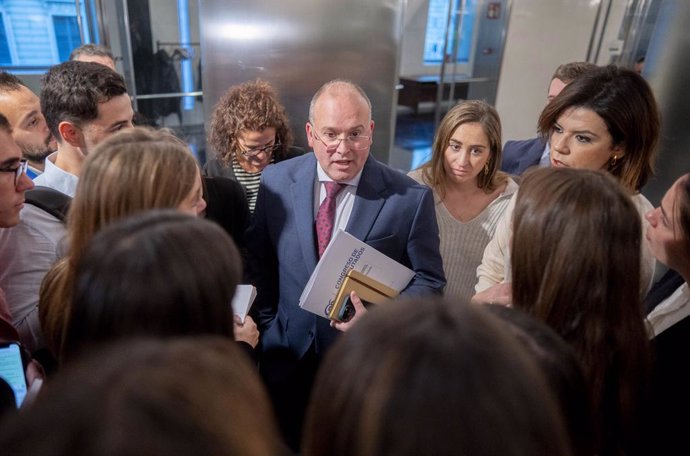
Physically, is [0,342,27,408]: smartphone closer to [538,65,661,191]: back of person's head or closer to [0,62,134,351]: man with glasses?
[0,62,134,351]: man with glasses

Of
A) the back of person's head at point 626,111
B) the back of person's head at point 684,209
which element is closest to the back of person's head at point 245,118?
the back of person's head at point 626,111

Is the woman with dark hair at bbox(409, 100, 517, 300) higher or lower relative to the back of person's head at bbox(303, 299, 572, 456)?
lower

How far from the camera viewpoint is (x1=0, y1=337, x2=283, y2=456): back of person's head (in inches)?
16.1

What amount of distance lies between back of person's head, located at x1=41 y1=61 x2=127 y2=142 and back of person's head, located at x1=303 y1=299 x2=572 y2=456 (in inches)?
74.2

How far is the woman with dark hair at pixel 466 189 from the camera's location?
2385 millimetres

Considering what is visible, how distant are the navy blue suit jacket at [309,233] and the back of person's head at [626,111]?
83 cm

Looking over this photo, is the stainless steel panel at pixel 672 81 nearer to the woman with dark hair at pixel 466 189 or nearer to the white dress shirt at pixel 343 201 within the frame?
the woman with dark hair at pixel 466 189

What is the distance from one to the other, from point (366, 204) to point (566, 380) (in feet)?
3.86

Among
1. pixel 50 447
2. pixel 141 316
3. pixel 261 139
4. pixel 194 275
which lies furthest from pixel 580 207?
pixel 261 139

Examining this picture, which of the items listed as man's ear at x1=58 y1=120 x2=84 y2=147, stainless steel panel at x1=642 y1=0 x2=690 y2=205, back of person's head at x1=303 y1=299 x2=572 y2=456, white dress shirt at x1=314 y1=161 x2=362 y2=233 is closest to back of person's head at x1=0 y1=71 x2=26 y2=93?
man's ear at x1=58 y1=120 x2=84 y2=147

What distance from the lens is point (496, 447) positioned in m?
0.49

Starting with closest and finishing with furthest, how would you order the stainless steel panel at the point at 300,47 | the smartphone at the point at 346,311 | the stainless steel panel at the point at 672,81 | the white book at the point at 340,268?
the white book at the point at 340,268
the smartphone at the point at 346,311
the stainless steel panel at the point at 672,81
the stainless steel panel at the point at 300,47

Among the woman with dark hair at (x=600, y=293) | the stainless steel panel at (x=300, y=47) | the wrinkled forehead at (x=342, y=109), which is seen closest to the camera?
the woman with dark hair at (x=600, y=293)

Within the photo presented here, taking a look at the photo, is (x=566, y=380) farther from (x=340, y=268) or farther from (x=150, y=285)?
(x=340, y=268)
